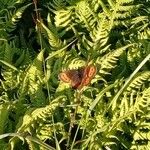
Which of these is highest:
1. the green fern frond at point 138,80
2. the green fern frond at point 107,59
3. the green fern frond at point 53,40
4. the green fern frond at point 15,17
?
the green fern frond at point 15,17

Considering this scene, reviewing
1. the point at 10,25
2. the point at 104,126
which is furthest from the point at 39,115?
the point at 10,25

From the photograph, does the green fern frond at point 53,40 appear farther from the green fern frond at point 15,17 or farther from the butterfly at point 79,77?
the butterfly at point 79,77

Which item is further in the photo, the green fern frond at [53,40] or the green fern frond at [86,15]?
the green fern frond at [86,15]

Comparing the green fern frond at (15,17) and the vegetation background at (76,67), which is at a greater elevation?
the green fern frond at (15,17)

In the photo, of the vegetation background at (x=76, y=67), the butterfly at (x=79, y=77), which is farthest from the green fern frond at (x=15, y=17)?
the butterfly at (x=79, y=77)

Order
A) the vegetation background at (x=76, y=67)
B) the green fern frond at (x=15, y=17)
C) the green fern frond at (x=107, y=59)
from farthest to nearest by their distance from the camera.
Result: the green fern frond at (x=15, y=17), the green fern frond at (x=107, y=59), the vegetation background at (x=76, y=67)

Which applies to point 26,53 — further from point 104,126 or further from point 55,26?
point 104,126

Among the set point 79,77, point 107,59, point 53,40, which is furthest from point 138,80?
point 79,77

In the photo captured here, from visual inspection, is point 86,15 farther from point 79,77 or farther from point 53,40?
point 79,77

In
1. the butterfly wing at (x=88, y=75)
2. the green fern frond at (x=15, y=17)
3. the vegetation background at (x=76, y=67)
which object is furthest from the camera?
the green fern frond at (x=15, y=17)
